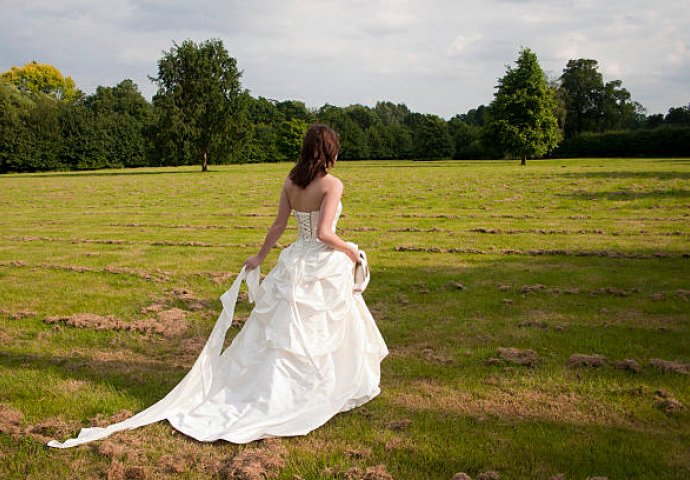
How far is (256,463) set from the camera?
13.8 ft

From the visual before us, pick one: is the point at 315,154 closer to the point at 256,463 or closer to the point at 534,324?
the point at 256,463

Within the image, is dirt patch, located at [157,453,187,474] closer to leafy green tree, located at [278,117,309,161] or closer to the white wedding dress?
the white wedding dress

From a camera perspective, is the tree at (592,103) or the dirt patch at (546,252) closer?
the dirt patch at (546,252)

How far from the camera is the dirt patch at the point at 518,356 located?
6.15 meters

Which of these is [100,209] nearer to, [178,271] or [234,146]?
[178,271]

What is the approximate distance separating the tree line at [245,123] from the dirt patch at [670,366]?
4543 centimetres

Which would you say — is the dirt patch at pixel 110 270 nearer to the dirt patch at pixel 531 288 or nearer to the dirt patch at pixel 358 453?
the dirt patch at pixel 531 288

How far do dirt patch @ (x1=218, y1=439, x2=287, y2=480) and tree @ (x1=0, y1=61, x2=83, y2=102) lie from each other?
105268mm

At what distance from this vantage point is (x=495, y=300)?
874cm

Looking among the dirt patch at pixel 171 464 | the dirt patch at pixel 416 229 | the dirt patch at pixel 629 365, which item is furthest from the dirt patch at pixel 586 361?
the dirt patch at pixel 416 229

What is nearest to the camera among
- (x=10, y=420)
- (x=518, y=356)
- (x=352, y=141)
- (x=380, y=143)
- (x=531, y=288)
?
(x=10, y=420)

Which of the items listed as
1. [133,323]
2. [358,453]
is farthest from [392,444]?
[133,323]

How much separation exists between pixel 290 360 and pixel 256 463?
1.10 metres

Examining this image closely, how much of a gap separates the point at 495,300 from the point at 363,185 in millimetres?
21044
